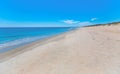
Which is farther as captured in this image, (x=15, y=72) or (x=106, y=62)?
(x=106, y=62)

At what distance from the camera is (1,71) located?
18.0 feet

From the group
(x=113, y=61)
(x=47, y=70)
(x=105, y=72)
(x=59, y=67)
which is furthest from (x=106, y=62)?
(x=47, y=70)

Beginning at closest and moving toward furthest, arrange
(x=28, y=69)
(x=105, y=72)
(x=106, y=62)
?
(x=105, y=72), (x=28, y=69), (x=106, y=62)

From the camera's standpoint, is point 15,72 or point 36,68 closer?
point 15,72

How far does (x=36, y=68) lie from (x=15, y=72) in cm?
87

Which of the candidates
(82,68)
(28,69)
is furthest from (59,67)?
(28,69)

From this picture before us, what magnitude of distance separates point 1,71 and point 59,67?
2.47m

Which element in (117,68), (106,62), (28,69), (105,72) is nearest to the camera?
(105,72)

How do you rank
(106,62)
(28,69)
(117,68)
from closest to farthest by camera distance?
(117,68), (28,69), (106,62)

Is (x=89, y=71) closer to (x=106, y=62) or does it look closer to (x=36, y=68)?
(x=106, y=62)

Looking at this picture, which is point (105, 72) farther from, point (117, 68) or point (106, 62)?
point (106, 62)

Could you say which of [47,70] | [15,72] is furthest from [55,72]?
[15,72]

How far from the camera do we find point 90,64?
5.83 meters

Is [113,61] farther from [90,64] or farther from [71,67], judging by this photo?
[71,67]
